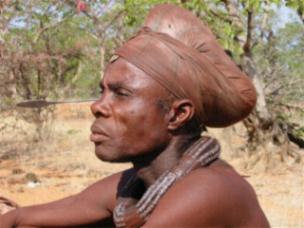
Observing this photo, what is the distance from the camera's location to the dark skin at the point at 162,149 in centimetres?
129

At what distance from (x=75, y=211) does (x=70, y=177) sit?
25.1 feet

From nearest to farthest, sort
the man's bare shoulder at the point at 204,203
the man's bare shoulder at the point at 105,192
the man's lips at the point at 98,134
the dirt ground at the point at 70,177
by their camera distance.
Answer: the man's bare shoulder at the point at 204,203, the man's lips at the point at 98,134, the man's bare shoulder at the point at 105,192, the dirt ground at the point at 70,177

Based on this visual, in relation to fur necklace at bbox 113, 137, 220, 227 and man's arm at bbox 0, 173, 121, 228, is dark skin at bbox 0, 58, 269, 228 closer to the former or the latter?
fur necklace at bbox 113, 137, 220, 227

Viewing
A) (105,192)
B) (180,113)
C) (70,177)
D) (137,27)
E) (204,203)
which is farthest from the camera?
(137,27)

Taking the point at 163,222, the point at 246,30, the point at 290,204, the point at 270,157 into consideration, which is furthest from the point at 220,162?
the point at 270,157

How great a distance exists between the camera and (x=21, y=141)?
1315cm

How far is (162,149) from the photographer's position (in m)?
1.38

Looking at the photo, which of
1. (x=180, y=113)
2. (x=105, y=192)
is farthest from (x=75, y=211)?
(x=180, y=113)

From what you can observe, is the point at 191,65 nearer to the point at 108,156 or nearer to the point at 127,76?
the point at 127,76

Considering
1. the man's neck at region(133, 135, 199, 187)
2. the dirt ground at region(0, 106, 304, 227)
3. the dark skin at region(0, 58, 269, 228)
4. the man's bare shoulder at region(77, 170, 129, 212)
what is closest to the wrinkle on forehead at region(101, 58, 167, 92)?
the dark skin at region(0, 58, 269, 228)

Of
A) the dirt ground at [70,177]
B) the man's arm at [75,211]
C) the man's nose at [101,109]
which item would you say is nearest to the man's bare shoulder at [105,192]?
the man's arm at [75,211]

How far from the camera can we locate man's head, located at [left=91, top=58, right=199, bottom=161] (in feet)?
4.44

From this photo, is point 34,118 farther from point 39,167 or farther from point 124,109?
point 124,109

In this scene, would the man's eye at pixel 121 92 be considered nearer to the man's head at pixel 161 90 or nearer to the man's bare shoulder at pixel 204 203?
the man's head at pixel 161 90
